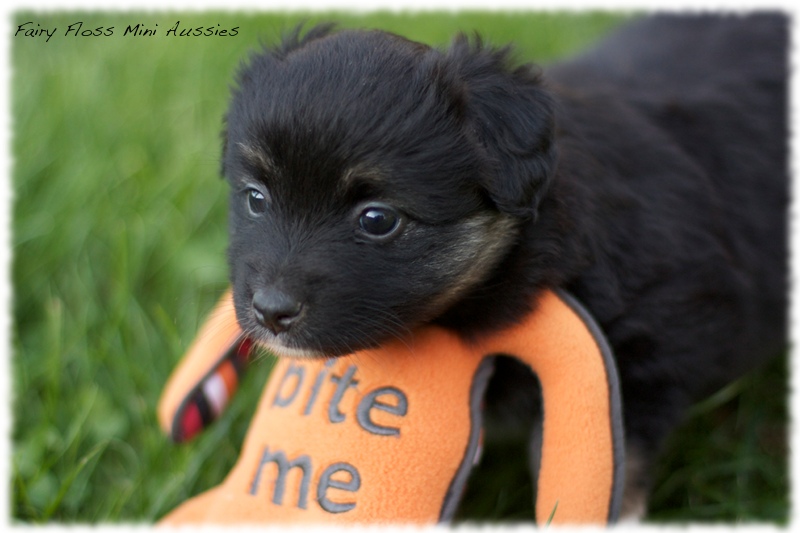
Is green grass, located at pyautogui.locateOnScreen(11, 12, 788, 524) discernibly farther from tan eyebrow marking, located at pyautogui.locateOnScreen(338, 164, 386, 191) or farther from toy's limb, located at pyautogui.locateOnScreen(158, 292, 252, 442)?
tan eyebrow marking, located at pyautogui.locateOnScreen(338, 164, 386, 191)

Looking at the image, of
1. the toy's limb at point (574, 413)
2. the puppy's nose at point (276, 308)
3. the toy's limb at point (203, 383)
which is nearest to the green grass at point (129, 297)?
the toy's limb at point (203, 383)

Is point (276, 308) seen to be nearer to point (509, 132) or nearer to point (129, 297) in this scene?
point (509, 132)

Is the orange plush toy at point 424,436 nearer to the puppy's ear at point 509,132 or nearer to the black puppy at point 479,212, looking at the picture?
the black puppy at point 479,212

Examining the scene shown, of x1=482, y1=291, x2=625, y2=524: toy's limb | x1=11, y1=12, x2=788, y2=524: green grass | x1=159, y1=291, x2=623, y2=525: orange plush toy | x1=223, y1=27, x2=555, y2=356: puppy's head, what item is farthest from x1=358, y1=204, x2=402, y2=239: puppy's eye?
x1=11, y1=12, x2=788, y2=524: green grass

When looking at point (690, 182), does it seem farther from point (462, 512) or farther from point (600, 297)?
point (462, 512)

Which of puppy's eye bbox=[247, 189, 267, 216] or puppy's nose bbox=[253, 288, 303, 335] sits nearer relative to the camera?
puppy's nose bbox=[253, 288, 303, 335]

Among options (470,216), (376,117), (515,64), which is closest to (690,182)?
(515,64)
